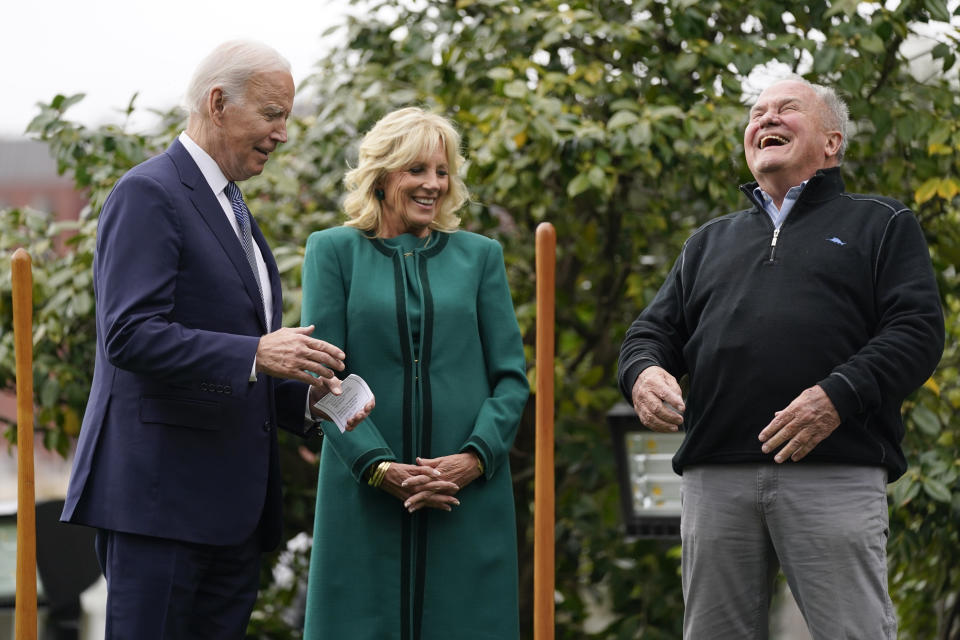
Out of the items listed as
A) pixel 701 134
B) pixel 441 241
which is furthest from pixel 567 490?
pixel 441 241

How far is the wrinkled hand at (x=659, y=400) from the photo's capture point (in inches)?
110

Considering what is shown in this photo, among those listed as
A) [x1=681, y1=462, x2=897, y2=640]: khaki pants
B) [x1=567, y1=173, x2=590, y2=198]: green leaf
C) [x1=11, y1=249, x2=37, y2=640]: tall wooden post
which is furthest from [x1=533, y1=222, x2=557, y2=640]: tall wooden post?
[x1=567, y1=173, x2=590, y2=198]: green leaf

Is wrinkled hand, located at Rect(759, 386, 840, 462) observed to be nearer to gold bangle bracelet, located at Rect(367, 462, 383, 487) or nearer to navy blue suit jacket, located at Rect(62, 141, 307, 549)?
gold bangle bracelet, located at Rect(367, 462, 383, 487)

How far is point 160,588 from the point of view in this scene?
2584 mm

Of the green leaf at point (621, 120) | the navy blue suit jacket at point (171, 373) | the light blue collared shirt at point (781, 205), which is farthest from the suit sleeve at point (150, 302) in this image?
the green leaf at point (621, 120)

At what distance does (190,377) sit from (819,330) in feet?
4.34

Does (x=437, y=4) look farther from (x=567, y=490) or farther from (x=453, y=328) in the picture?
(x=453, y=328)

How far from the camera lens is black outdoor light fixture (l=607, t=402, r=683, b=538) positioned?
4.66 meters

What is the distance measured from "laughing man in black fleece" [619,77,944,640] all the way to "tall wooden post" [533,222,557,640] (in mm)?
204

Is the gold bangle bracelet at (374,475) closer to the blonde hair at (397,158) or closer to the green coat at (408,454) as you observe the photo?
the green coat at (408,454)

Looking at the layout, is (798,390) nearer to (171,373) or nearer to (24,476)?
(171,373)

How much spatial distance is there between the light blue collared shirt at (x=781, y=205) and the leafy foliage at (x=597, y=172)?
1241 millimetres

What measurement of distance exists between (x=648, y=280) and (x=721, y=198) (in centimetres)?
51

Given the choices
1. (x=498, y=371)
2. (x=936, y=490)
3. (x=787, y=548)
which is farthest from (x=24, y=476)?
(x=936, y=490)
